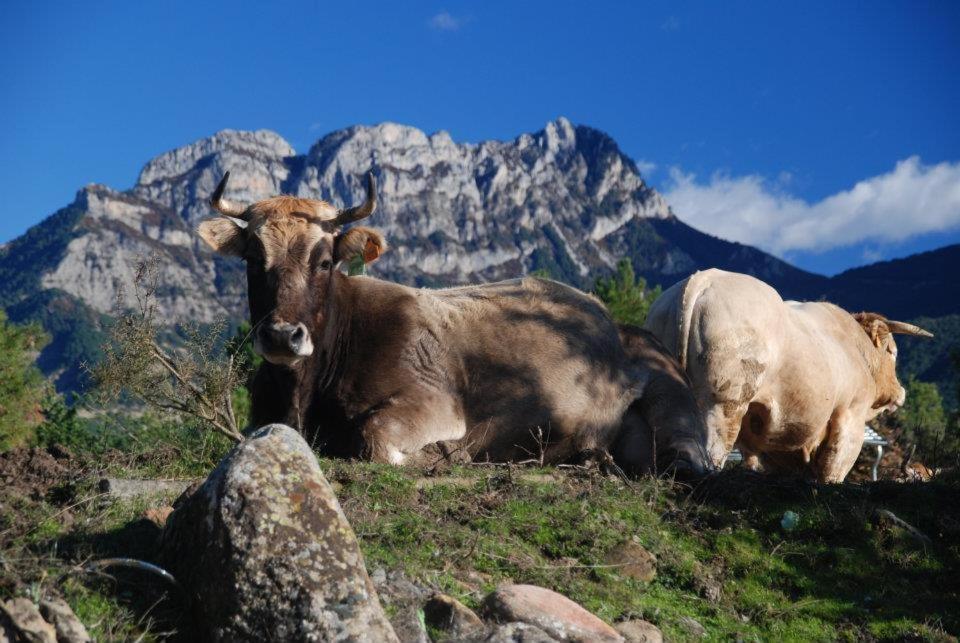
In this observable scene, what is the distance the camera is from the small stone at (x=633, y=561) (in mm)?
6113

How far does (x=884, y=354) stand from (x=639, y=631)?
10438 millimetres

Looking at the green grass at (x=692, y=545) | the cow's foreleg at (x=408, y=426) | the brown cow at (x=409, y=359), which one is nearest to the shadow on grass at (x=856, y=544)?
the green grass at (x=692, y=545)

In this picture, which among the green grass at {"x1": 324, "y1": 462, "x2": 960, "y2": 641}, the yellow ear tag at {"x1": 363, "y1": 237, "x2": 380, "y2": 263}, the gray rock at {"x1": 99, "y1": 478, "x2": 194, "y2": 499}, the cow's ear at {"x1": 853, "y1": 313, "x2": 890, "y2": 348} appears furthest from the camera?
the cow's ear at {"x1": 853, "y1": 313, "x2": 890, "y2": 348}

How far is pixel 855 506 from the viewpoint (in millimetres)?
7418

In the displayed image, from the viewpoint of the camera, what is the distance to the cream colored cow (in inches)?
420

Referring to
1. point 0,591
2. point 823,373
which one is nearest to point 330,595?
point 0,591

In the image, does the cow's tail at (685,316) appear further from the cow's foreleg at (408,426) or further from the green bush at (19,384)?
the green bush at (19,384)

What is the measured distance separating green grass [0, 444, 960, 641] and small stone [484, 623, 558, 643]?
0.57 metres

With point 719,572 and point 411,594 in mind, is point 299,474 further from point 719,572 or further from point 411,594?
point 719,572

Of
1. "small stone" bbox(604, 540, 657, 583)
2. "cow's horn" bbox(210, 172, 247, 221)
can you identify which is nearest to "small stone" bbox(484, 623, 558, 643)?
"small stone" bbox(604, 540, 657, 583)

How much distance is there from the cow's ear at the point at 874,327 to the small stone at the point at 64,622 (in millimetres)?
12730

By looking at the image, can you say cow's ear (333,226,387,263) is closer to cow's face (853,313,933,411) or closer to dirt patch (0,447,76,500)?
dirt patch (0,447,76,500)

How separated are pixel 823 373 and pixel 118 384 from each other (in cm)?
854

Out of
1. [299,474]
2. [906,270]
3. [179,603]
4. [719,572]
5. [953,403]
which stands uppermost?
[906,270]
